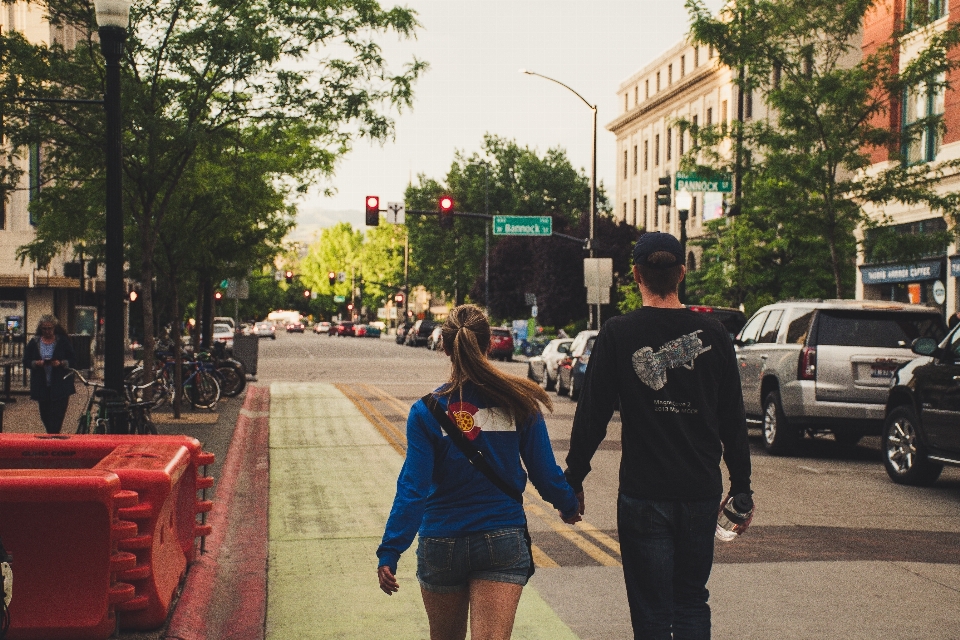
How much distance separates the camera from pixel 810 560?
853cm

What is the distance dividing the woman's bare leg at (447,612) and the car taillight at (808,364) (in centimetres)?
1091

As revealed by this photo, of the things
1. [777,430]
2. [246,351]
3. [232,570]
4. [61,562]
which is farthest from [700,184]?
[61,562]

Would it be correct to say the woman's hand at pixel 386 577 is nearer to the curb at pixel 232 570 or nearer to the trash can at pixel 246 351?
the curb at pixel 232 570

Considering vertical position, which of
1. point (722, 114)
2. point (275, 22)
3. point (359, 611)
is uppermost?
point (722, 114)

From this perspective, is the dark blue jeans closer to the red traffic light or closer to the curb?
the curb

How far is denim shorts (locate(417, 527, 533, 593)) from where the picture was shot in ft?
13.6

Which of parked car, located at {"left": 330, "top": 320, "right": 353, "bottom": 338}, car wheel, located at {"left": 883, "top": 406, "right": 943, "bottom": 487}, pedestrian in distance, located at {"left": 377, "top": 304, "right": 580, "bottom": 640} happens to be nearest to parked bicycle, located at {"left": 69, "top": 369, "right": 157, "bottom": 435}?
pedestrian in distance, located at {"left": 377, "top": 304, "right": 580, "bottom": 640}

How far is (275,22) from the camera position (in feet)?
54.1

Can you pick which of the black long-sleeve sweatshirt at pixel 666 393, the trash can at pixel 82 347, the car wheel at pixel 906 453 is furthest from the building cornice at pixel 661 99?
the black long-sleeve sweatshirt at pixel 666 393

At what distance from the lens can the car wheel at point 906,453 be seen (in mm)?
12312

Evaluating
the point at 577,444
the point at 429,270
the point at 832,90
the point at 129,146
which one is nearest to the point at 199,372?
the point at 129,146

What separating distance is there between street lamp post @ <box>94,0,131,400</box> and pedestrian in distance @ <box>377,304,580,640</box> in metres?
7.25

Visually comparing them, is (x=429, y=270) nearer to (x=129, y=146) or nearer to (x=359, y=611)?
(x=129, y=146)

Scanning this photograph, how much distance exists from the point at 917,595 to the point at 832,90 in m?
15.3
